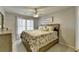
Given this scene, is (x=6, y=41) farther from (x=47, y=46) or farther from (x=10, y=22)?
(x=47, y=46)

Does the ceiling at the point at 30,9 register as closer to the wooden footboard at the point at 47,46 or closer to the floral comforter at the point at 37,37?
the floral comforter at the point at 37,37

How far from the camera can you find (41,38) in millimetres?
1458

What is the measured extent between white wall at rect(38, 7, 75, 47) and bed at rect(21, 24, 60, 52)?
0.08 metres

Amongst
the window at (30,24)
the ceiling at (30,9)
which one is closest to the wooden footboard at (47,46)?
the window at (30,24)

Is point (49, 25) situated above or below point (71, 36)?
above

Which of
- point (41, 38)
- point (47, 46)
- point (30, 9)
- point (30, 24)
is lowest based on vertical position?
point (47, 46)

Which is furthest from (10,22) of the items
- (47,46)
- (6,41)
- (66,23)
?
(66,23)

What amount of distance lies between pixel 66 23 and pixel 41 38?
472 millimetres

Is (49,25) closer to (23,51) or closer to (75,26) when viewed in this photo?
(75,26)

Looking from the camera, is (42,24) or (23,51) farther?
(42,24)
